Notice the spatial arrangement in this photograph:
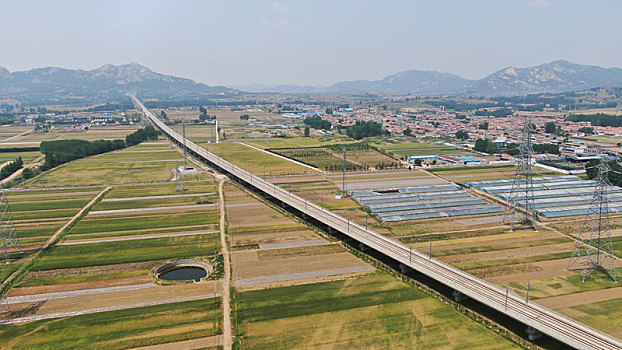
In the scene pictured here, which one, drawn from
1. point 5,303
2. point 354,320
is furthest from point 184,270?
point 354,320

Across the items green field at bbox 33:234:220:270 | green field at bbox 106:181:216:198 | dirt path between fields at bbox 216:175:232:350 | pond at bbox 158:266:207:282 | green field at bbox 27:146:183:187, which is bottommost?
pond at bbox 158:266:207:282

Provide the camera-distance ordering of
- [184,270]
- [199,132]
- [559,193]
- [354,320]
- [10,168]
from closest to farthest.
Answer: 1. [354,320]
2. [184,270]
3. [559,193]
4. [10,168]
5. [199,132]

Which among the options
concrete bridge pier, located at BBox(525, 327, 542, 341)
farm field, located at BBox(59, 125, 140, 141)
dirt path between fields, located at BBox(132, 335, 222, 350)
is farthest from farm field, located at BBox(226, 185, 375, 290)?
farm field, located at BBox(59, 125, 140, 141)

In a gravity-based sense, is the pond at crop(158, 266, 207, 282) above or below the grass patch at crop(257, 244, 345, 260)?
below

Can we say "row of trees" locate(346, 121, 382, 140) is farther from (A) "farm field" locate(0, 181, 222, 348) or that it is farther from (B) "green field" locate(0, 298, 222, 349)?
(B) "green field" locate(0, 298, 222, 349)

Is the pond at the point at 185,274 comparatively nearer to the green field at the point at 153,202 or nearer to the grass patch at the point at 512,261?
the green field at the point at 153,202

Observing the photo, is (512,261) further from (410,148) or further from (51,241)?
(410,148)
